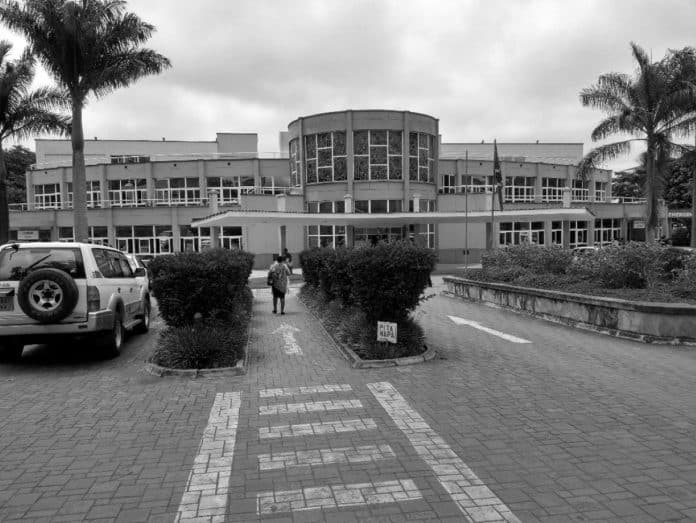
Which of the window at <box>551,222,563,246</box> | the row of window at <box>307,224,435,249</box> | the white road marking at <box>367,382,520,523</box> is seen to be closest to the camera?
the white road marking at <box>367,382,520,523</box>

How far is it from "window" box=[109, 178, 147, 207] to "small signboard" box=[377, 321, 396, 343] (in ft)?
144

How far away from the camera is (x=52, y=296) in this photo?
26.2 ft

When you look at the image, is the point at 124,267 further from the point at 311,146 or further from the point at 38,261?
the point at 311,146

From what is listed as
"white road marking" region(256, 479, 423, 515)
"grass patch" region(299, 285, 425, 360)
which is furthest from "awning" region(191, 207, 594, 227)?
"white road marking" region(256, 479, 423, 515)

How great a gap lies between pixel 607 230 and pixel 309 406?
54.5 meters

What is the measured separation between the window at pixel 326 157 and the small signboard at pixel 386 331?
30.7 m

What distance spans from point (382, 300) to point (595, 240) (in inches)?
1990

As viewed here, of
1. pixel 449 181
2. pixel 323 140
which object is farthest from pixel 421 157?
pixel 449 181

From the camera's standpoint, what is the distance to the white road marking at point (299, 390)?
686 centimetres

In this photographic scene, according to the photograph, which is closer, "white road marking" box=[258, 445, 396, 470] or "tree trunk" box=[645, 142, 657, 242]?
"white road marking" box=[258, 445, 396, 470]

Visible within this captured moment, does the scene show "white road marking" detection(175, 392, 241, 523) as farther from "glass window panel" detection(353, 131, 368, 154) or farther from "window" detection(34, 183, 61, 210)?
"window" detection(34, 183, 61, 210)

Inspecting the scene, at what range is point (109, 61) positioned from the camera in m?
20.8

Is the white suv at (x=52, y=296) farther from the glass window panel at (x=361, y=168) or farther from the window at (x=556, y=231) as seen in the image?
the window at (x=556, y=231)

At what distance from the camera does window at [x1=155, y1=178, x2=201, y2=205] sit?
48.0 m
